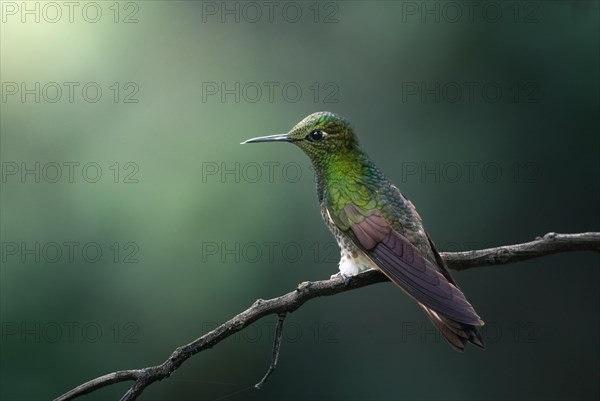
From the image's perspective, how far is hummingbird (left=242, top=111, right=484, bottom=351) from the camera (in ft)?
9.07

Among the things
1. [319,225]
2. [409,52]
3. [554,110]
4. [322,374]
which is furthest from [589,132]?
[322,374]

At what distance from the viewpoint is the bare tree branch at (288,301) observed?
248cm

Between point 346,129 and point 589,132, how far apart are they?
3.51 meters

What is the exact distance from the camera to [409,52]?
19.3 feet

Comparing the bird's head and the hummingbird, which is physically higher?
the bird's head

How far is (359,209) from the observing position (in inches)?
118

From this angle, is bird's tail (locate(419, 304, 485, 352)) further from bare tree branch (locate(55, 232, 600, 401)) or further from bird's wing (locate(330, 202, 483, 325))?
bare tree branch (locate(55, 232, 600, 401))

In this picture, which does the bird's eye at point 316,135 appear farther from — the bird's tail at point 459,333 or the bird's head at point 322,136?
the bird's tail at point 459,333

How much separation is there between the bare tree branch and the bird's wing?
0.47 feet

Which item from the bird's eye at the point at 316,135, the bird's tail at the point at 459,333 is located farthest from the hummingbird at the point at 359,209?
the bird's tail at the point at 459,333

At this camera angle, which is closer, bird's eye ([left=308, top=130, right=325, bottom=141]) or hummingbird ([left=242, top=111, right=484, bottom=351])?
hummingbird ([left=242, top=111, right=484, bottom=351])

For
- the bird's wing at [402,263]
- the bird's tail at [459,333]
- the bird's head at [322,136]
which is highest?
the bird's head at [322,136]

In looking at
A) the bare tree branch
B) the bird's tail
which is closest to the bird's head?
the bare tree branch

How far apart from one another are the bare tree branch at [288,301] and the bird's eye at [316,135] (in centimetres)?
52
